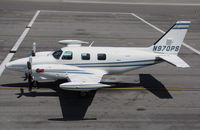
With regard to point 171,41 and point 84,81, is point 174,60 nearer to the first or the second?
point 171,41

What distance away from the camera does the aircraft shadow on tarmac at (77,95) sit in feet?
56.2

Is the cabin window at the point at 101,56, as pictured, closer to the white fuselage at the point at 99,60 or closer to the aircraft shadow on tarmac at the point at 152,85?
the white fuselage at the point at 99,60

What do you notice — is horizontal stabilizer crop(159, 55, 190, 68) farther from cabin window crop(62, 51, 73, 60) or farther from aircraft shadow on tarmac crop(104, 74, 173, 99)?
cabin window crop(62, 51, 73, 60)

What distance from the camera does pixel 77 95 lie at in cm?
1947

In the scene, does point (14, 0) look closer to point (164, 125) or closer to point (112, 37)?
point (112, 37)

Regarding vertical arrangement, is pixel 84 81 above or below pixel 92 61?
below

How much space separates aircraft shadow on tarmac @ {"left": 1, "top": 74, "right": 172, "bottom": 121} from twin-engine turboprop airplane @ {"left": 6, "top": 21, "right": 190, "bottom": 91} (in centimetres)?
113

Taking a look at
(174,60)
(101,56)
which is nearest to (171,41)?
(174,60)

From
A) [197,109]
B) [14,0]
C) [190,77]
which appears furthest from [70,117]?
[14,0]

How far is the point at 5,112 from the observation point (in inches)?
660

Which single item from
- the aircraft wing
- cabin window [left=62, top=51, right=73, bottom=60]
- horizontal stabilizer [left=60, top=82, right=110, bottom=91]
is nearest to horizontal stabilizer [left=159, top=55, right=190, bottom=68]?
the aircraft wing

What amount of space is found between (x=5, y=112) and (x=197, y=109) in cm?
1133

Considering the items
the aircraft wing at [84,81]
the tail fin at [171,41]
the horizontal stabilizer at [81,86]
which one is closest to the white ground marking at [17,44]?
the aircraft wing at [84,81]

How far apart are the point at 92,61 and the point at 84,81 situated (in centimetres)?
249
